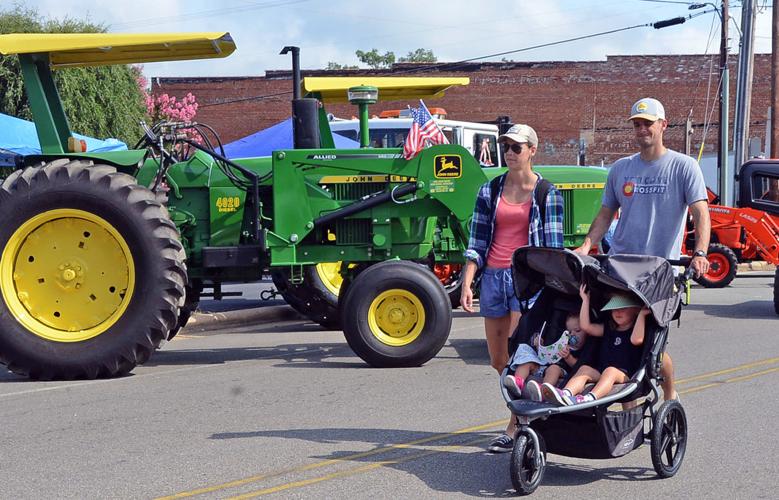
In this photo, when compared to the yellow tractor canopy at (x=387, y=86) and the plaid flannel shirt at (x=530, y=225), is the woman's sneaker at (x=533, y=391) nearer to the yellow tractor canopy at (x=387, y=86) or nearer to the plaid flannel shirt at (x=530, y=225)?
the plaid flannel shirt at (x=530, y=225)

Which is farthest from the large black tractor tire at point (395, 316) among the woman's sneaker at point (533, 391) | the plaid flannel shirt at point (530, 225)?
the woman's sneaker at point (533, 391)

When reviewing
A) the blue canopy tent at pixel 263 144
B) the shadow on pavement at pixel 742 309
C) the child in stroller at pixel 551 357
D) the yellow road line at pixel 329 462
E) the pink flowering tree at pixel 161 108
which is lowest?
the shadow on pavement at pixel 742 309

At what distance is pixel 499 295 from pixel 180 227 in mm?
4935

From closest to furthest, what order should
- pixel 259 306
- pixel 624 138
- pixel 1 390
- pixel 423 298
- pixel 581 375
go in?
pixel 581 375 → pixel 1 390 → pixel 423 298 → pixel 259 306 → pixel 624 138

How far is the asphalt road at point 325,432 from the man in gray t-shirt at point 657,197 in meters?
0.98

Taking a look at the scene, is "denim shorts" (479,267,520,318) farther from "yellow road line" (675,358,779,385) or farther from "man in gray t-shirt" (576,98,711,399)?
"yellow road line" (675,358,779,385)

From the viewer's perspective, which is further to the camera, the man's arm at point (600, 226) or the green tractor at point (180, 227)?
the green tractor at point (180, 227)

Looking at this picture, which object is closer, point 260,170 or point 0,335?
point 0,335

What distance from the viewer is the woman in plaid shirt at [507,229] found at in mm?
7039

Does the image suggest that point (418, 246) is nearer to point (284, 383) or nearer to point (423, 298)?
point (423, 298)

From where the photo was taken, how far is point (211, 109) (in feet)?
157

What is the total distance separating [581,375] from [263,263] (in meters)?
5.35

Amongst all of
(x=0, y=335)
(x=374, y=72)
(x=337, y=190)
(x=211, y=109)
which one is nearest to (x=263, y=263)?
(x=337, y=190)

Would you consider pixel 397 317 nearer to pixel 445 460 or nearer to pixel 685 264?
pixel 445 460
